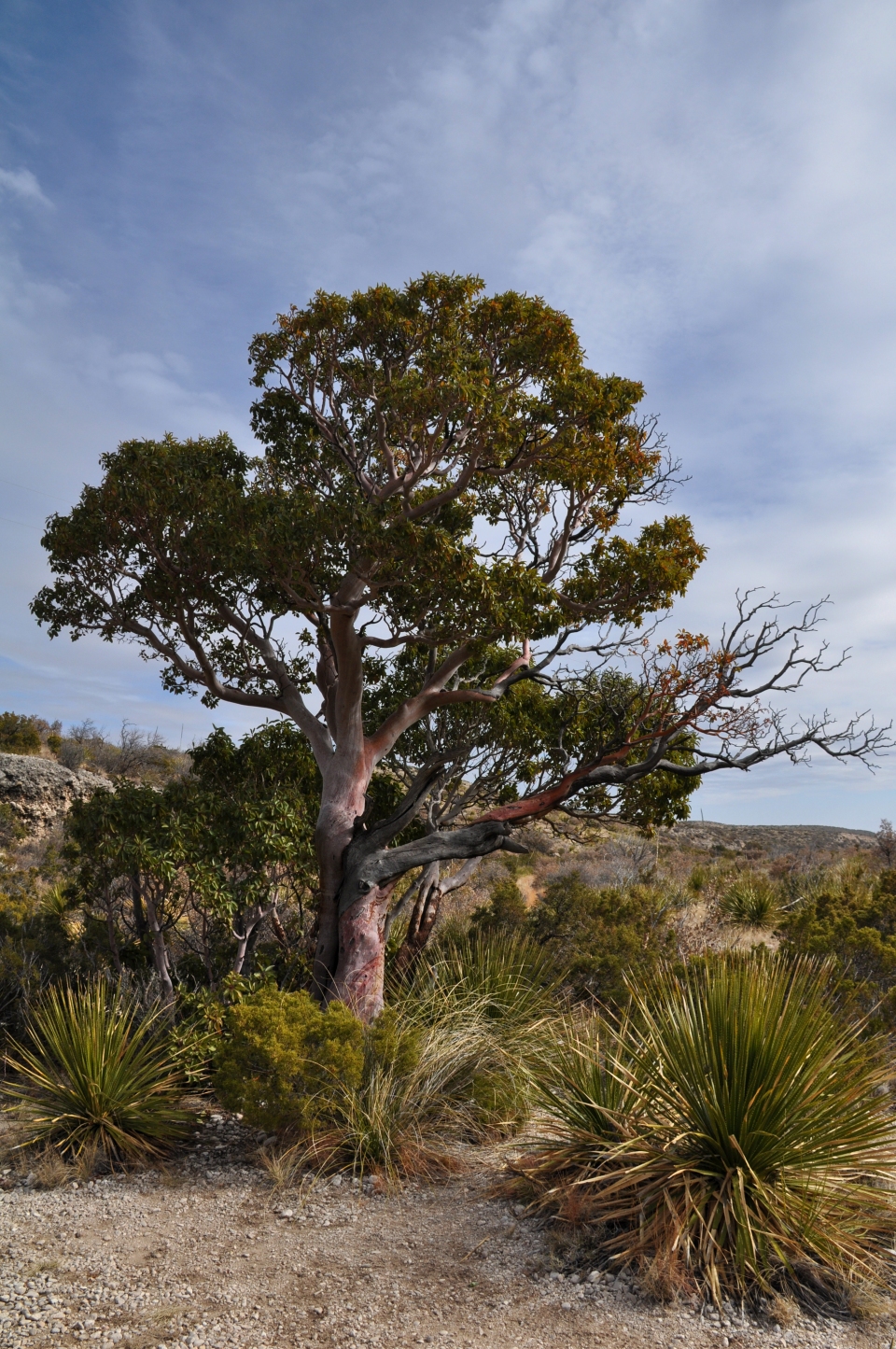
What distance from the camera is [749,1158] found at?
471 centimetres

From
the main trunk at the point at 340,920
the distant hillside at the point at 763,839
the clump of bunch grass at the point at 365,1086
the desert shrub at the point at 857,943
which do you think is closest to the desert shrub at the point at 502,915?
the main trunk at the point at 340,920

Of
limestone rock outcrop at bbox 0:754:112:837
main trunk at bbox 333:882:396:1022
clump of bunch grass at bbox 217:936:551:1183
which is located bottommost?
clump of bunch grass at bbox 217:936:551:1183

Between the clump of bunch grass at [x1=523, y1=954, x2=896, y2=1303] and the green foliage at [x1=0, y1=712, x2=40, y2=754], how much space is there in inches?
1171

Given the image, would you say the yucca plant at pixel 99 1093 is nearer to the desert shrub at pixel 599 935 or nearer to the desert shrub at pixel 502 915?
the desert shrub at pixel 599 935

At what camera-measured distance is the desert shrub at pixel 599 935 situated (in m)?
9.86

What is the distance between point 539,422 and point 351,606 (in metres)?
2.76

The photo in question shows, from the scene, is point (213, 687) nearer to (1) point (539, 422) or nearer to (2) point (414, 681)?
(2) point (414, 681)

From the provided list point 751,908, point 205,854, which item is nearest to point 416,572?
point 205,854

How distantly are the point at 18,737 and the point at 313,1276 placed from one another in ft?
98.8

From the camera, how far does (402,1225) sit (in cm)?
539

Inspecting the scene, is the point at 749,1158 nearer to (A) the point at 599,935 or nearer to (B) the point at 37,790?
(A) the point at 599,935

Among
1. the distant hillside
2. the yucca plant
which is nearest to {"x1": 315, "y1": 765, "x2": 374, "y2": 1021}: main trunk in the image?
the yucca plant

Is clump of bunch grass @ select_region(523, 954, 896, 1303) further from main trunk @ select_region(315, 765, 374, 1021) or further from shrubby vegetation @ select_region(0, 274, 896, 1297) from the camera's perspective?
main trunk @ select_region(315, 765, 374, 1021)

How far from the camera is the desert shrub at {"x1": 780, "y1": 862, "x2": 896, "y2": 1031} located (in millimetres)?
8445
